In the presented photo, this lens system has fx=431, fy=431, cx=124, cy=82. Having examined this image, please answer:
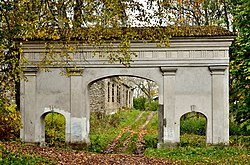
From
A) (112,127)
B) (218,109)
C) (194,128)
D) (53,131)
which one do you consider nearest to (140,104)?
(112,127)

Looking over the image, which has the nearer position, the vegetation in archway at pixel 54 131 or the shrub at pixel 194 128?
the vegetation in archway at pixel 54 131

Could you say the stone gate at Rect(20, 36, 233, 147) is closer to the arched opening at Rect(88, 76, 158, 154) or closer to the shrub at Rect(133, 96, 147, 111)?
the arched opening at Rect(88, 76, 158, 154)

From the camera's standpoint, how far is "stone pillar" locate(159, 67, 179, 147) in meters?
17.4

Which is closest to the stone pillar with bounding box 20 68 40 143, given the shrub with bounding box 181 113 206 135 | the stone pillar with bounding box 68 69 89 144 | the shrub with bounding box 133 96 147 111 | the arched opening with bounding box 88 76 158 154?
the stone pillar with bounding box 68 69 89 144

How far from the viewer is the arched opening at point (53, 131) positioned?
18.3m

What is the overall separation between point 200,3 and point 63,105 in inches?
588

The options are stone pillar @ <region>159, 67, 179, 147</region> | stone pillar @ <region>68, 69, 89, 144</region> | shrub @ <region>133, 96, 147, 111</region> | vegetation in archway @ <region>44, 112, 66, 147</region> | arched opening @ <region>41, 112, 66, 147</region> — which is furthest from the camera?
shrub @ <region>133, 96, 147, 111</region>

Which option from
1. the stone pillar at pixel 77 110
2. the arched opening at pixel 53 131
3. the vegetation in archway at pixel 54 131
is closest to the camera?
the stone pillar at pixel 77 110

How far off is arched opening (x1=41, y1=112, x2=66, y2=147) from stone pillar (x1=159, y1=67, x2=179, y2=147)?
4.37m

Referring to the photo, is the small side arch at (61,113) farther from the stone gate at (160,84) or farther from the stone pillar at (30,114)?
the stone pillar at (30,114)

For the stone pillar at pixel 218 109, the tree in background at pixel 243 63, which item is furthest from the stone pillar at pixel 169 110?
the tree in background at pixel 243 63

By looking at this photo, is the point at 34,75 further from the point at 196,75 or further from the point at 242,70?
the point at 242,70

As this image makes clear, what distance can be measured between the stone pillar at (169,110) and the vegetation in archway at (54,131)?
4.37 metres

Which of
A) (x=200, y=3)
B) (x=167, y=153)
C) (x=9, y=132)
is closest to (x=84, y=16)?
(x=167, y=153)
